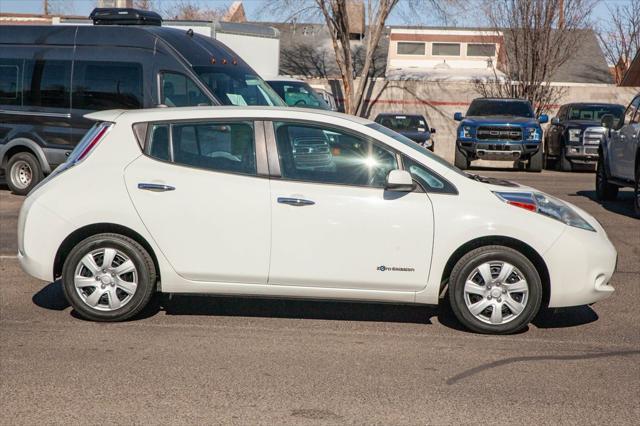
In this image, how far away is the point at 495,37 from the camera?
39750mm

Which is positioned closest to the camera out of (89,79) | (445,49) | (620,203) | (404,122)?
(89,79)

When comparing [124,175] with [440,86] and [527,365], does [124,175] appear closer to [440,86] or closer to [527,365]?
[527,365]

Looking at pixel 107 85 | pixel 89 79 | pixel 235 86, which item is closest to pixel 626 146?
pixel 235 86

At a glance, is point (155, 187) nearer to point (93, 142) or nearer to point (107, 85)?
point (93, 142)

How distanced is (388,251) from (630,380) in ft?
5.98

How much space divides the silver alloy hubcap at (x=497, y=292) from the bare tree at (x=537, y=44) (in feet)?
86.8

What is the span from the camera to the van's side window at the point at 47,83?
14758mm

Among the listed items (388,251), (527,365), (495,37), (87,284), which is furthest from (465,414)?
(495,37)

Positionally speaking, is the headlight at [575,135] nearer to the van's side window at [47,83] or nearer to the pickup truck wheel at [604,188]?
the pickup truck wheel at [604,188]

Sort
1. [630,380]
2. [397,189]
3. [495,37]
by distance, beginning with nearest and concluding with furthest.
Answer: [630,380], [397,189], [495,37]

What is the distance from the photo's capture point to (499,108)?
80.2ft

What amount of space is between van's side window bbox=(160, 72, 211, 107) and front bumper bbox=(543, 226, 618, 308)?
7.69m

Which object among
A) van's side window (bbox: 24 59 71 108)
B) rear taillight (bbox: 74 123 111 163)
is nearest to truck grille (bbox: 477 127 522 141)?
van's side window (bbox: 24 59 71 108)

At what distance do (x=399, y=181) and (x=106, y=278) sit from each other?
2215 millimetres
